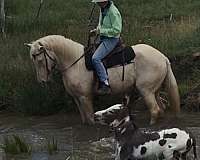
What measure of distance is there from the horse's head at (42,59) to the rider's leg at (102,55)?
0.94m

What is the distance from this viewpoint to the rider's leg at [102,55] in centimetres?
1135

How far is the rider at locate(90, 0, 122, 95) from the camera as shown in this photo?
1116cm

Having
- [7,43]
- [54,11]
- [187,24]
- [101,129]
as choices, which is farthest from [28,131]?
[54,11]

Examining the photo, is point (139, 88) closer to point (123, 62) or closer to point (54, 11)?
point (123, 62)

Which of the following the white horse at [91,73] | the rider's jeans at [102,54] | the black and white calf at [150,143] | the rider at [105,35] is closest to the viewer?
the black and white calf at [150,143]

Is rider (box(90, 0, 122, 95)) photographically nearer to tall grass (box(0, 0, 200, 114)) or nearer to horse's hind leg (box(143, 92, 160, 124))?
horse's hind leg (box(143, 92, 160, 124))

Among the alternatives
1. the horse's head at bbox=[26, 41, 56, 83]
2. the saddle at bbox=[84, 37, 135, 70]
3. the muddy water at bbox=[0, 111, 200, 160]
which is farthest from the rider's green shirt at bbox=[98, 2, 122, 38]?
the muddy water at bbox=[0, 111, 200, 160]

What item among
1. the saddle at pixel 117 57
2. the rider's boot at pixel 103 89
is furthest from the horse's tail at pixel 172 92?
the rider's boot at pixel 103 89

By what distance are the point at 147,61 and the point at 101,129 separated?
1.64 m

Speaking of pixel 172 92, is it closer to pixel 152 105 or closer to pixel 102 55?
pixel 152 105

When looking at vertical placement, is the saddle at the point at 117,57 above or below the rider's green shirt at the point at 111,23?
below

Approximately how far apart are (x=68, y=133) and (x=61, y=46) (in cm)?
173

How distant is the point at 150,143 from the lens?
25.3 ft

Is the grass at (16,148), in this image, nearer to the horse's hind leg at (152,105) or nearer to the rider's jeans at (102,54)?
the rider's jeans at (102,54)
